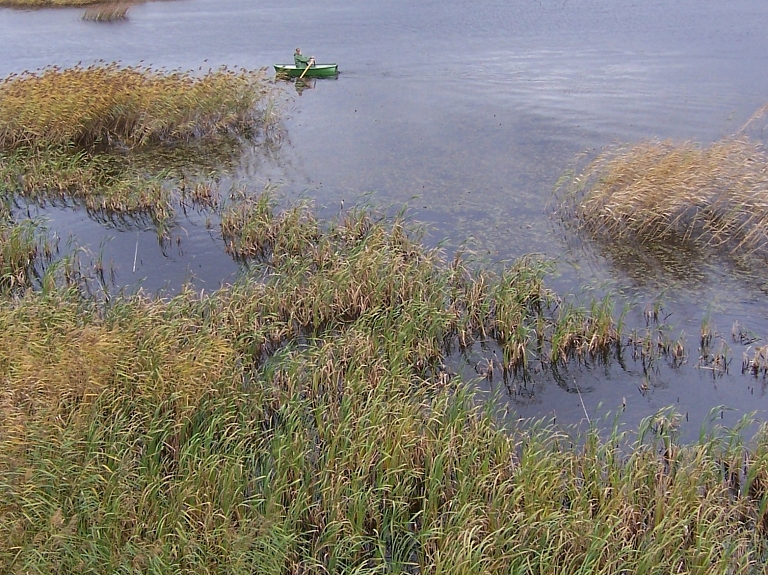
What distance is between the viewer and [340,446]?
6836 mm

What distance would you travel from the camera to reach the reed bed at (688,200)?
38.6ft

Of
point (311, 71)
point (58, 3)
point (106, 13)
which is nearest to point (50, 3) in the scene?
point (58, 3)

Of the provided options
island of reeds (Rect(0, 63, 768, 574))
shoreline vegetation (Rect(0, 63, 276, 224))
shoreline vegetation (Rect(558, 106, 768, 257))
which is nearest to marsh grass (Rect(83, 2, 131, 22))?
shoreline vegetation (Rect(0, 63, 276, 224))

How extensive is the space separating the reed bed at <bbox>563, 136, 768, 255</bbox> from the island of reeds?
9.04 feet

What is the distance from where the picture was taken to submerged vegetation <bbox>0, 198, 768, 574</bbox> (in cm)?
550

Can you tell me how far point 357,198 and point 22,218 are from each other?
21.0 ft

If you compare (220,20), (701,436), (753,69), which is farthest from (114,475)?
(220,20)

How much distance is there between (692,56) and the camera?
988 inches

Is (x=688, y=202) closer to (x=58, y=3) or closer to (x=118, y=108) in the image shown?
(x=118, y=108)

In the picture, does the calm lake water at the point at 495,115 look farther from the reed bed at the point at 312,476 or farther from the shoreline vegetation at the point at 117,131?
the reed bed at the point at 312,476

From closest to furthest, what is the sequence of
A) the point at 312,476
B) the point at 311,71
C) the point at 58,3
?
the point at 312,476 → the point at 311,71 → the point at 58,3

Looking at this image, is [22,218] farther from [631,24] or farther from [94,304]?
[631,24]

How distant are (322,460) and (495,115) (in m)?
15.1

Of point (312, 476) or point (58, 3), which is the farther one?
point (58, 3)
